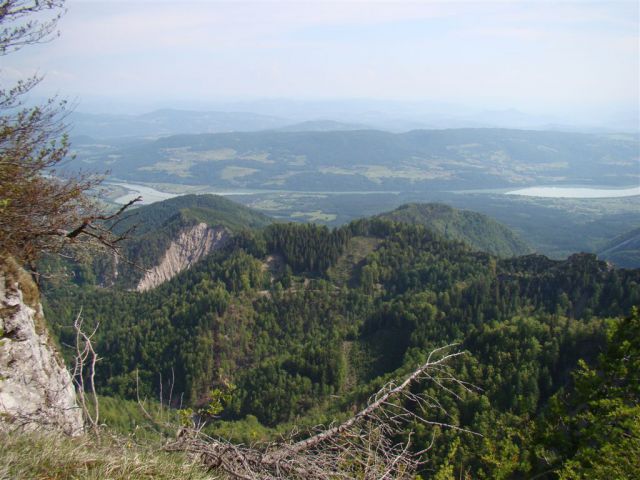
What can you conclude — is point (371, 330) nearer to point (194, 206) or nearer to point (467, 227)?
point (194, 206)

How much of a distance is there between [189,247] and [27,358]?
11150 cm

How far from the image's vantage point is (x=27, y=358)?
8.73 meters

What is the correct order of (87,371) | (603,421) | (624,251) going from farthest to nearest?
1. (624,251)
2. (603,421)
3. (87,371)

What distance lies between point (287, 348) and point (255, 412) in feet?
47.4

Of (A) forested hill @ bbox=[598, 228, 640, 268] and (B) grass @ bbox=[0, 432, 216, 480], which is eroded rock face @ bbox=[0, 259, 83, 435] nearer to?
(B) grass @ bbox=[0, 432, 216, 480]

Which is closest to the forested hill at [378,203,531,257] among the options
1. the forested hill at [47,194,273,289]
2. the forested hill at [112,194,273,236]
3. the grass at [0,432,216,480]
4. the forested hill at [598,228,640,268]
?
the forested hill at [598,228,640,268]

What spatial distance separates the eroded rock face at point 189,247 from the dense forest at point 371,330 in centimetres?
1681

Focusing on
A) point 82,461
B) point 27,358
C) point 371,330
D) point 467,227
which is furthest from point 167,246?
point 82,461

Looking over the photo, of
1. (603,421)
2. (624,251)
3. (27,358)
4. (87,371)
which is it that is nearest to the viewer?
(87,371)

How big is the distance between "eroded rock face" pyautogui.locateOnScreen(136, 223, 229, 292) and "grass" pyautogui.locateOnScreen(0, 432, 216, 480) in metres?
111

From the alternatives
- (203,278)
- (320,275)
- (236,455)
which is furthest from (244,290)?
(236,455)

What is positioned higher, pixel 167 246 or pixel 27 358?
pixel 27 358

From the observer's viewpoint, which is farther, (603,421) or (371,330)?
(371,330)

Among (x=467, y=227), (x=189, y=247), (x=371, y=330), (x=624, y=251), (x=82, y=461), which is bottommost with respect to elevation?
(x=371, y=330)
